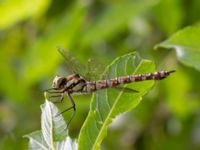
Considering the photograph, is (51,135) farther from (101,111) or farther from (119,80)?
(119,80)

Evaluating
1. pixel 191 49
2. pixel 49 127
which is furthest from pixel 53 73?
pixel 49 127

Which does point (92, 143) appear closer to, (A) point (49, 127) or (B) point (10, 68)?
(A) point (49, 127)

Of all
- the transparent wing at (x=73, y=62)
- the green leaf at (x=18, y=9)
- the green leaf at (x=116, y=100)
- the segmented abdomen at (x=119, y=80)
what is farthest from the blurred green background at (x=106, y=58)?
the green leaf at (x=116, y=100)

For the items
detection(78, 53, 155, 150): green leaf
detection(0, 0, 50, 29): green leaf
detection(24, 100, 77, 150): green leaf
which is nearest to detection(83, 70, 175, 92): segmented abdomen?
detection(78, 53, 155, 150): green leaf

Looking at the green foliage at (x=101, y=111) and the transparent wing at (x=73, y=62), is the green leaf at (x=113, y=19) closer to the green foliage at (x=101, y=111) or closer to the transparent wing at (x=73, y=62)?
the transparent wing at (x=73, y=62)

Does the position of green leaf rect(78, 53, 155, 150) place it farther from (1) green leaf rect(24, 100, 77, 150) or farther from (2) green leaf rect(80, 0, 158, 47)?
(2) green leaf rect(80, 0, 158, 47)

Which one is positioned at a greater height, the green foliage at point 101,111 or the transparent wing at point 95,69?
the transparent wing at point 95,69

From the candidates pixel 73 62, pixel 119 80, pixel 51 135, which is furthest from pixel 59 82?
A: pixel 51 135
